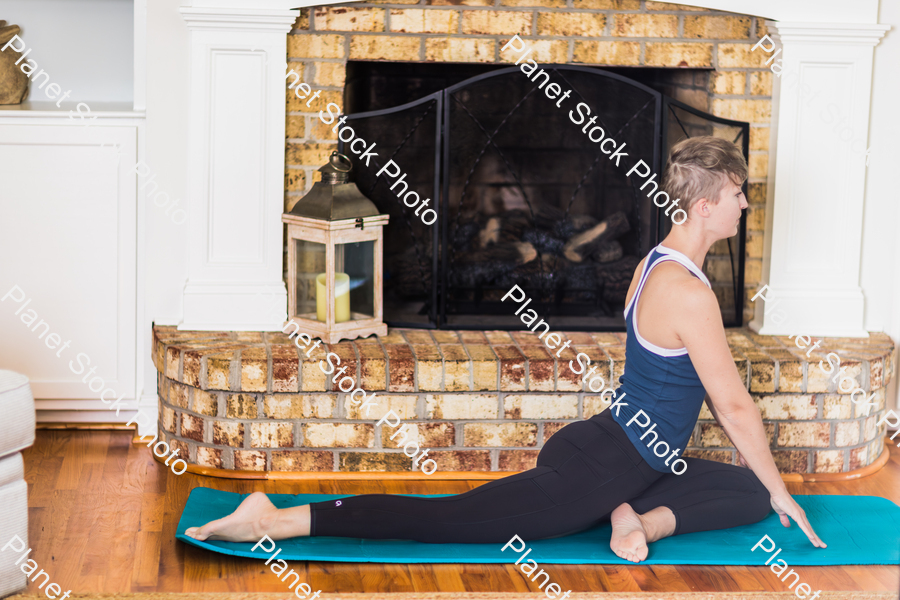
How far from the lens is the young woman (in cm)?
204

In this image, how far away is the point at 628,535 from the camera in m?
2.11

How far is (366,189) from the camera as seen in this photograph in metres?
2.94

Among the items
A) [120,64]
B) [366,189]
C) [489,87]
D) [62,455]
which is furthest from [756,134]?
[62,455]

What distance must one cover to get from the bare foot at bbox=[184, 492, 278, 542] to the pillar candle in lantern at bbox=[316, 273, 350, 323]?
0.77 m

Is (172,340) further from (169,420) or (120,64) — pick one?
(120,64)

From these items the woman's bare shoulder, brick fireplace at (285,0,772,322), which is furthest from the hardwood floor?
brick fireplace at (285,0,772,322)

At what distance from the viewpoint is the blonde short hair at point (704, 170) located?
6.80ft

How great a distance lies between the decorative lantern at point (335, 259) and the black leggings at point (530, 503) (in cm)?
76

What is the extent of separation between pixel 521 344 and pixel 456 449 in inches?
14.4

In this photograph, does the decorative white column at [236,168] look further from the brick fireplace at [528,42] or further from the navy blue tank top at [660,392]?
the navy blue tank top at [660,392]

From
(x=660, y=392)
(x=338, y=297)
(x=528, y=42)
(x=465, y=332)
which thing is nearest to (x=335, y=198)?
(x=338, y=297)

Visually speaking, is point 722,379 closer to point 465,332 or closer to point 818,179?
point 465,332

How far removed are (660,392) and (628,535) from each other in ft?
1.09

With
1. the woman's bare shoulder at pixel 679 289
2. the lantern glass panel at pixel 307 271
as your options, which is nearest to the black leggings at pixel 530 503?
the woman's bare shoulder at pixel 679 289
